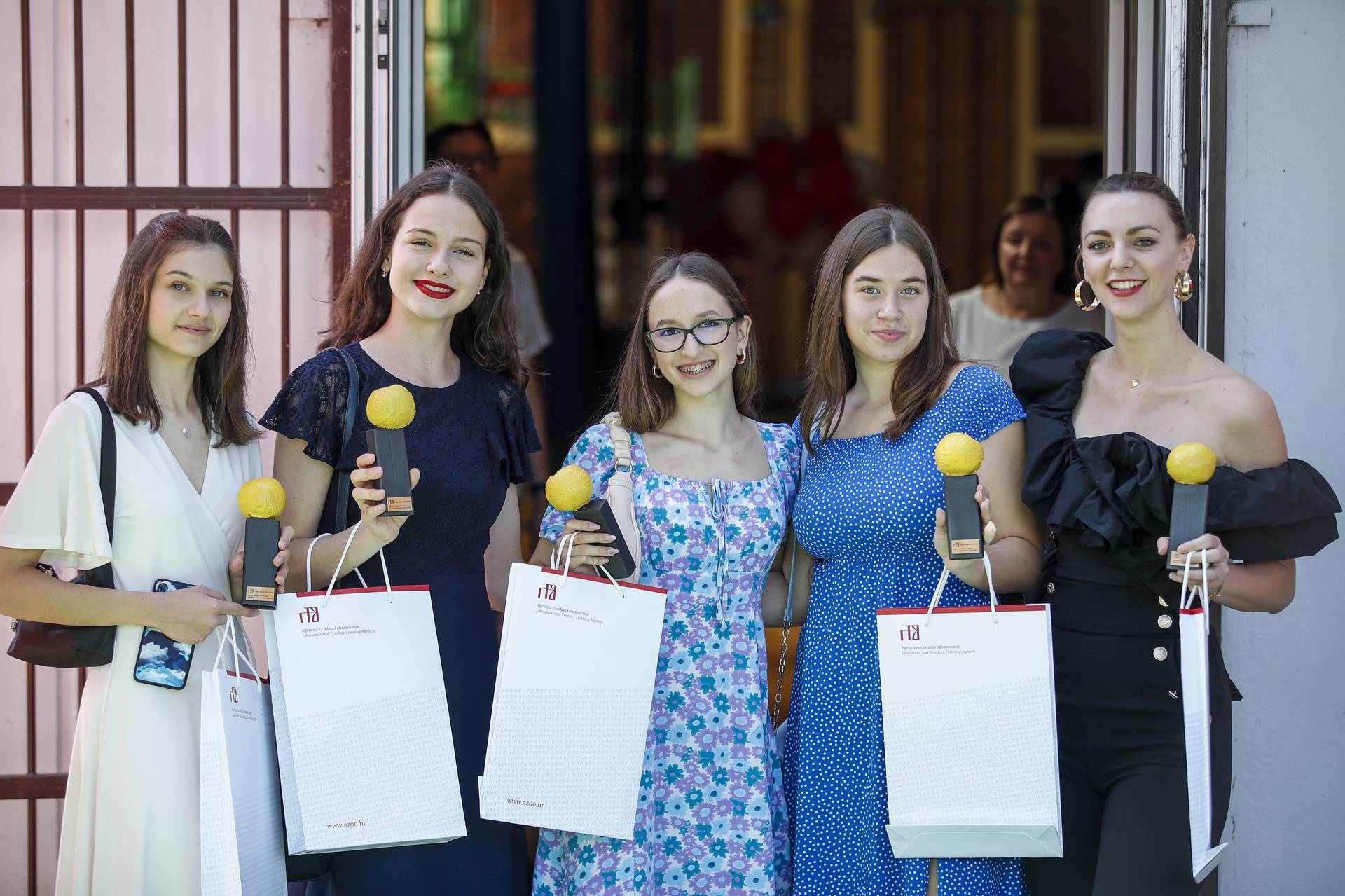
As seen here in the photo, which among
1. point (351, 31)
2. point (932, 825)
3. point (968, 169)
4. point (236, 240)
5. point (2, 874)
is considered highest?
point (968, 169)

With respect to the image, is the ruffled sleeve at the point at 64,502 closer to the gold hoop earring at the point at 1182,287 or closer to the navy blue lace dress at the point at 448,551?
the navy blue lace dress at the point at 448,551

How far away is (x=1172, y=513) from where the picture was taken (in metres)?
2.33

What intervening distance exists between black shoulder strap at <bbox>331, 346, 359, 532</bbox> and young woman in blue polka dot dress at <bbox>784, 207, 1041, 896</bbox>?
98 centimetres

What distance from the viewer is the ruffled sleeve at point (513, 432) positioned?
285 cm

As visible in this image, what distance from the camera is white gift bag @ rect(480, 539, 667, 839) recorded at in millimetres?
2473

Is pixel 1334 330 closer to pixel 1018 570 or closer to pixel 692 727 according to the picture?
pixel 1018 570

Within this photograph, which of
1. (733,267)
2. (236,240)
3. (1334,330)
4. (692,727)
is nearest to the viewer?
(692,727)

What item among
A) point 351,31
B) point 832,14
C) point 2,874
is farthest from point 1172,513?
point 832,14

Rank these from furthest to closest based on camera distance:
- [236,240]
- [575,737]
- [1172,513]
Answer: [236,240], [575,737], [1172,513]

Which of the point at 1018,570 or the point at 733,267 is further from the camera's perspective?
the point at 733,267

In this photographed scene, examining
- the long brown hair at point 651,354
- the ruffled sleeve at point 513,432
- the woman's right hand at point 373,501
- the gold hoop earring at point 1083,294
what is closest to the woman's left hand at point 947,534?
the gold hoop earring at point 1083,294

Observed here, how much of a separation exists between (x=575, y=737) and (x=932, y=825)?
72 centimetres

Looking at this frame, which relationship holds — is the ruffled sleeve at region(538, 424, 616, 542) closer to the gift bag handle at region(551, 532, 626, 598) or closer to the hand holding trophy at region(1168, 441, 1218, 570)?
the gift bag handle at region(551, 532, 626, 598)

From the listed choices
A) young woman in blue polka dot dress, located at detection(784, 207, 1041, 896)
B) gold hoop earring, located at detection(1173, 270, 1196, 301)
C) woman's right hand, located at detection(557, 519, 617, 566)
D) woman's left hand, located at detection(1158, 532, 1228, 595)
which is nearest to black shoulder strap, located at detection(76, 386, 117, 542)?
woman's right hand, located at detection(557, 519, 617, 566)
